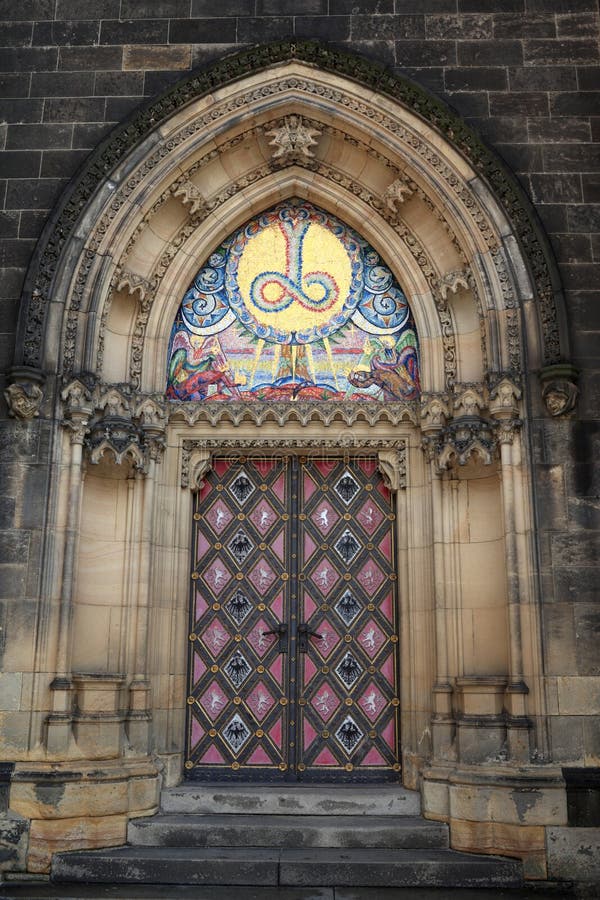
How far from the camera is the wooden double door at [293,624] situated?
865 centimetres

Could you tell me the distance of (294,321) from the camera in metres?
9.59

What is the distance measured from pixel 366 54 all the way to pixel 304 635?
565 cm

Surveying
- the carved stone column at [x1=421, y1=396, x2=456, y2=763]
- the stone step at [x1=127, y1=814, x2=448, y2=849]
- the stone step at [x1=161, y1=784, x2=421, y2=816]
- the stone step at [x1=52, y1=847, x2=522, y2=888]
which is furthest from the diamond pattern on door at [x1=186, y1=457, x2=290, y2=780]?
the carved stone column at [x1=421, y1=396, x2=456, y2=763]

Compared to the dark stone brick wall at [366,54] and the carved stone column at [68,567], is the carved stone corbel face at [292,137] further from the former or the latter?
the carved stone column at [68,567]

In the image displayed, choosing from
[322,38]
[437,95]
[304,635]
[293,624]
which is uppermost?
[322,38]

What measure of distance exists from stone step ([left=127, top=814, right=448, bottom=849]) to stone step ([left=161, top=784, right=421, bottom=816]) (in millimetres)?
284

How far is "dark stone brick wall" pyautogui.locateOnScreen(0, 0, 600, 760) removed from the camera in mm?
8727

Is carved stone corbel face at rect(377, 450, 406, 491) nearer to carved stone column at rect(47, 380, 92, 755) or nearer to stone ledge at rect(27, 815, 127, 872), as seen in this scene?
carved stone column at rect(47, 380, 92, 755)

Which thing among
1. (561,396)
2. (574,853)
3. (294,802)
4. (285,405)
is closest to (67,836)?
(294,802)

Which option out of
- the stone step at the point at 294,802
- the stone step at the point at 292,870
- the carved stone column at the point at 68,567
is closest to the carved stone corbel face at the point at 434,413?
the carved stone column at the point at 68,567

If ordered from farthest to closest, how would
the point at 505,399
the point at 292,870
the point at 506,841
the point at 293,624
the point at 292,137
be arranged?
1. the point at 292,137
2. the point at 293,624
3. the point at 505,399
4. the point at 506,841
5. the point at 292,870

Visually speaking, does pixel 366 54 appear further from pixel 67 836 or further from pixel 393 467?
pixel 67 836

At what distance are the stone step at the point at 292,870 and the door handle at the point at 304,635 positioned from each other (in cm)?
196

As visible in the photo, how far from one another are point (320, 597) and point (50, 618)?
98.9 inches
